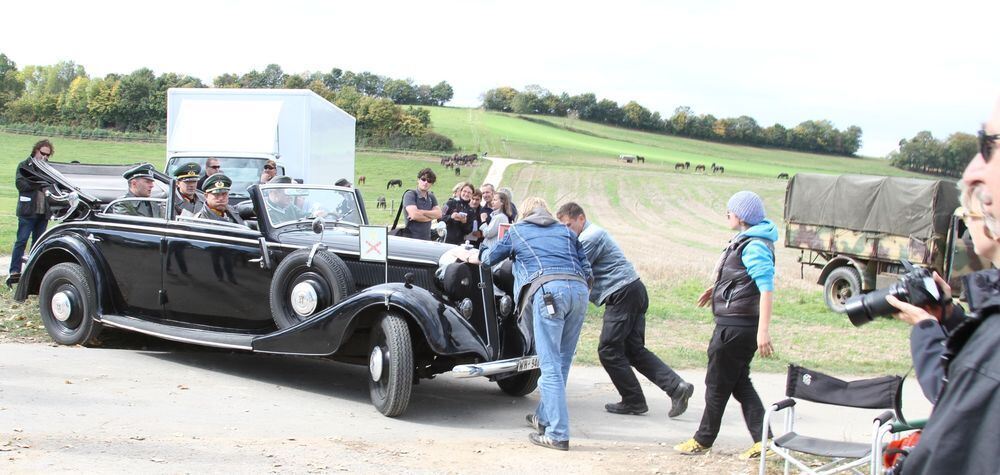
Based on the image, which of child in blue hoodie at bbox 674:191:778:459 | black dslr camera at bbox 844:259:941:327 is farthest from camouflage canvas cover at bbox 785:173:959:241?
black dslr camera at bbox 844:259:941:327

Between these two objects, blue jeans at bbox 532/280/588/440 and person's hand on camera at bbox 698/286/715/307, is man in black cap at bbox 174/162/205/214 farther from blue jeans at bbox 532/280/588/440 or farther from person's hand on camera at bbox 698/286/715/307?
person's hand on camera at bbox 698/286/715/307

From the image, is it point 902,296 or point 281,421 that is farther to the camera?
point 281,421

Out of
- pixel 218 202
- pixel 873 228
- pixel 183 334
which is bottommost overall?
pixel 183 334

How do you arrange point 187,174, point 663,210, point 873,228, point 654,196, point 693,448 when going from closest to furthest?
point 693,448 → point 187,174 → point 873,228 → point 663,210 → point 654,196

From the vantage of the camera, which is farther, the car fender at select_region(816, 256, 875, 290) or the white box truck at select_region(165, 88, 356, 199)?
the white box truck at select_region(165, 88, 356, 199)

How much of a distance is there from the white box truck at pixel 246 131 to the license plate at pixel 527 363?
10583 millimetres

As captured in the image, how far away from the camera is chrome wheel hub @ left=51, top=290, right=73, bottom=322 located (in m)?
8.18

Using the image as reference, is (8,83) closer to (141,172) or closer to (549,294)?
(141,172)

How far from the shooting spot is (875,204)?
16.2 meters

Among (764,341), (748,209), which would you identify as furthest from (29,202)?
(764,341)

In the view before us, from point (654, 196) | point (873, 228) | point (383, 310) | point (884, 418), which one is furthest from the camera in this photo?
point (654, 196)

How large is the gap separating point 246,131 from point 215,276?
9.70 m

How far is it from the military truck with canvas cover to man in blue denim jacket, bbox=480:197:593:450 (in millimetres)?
10329

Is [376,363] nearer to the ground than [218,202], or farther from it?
nearer to the ground
